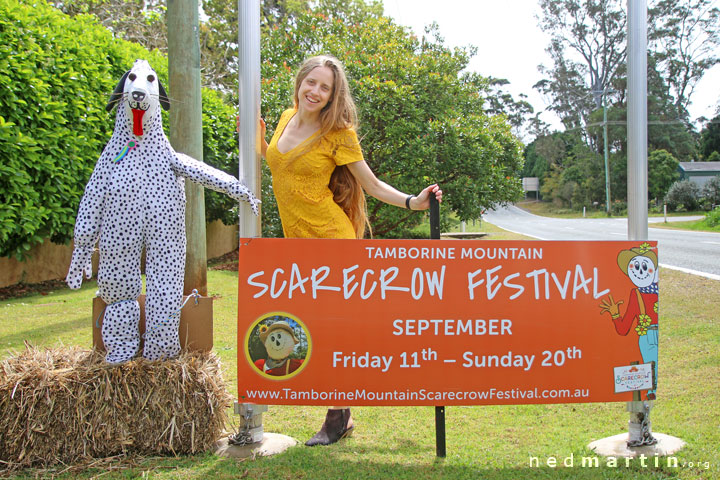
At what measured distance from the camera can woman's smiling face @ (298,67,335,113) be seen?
2.88m

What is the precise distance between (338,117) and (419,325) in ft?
3.76

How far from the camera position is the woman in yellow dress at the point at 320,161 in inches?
114

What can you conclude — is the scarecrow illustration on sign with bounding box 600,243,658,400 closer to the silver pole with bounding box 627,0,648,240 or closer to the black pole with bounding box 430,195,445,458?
the silver pole with bounding box 627,0,648,240

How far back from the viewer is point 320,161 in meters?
2.92

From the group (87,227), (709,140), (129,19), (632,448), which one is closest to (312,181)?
(87,227)

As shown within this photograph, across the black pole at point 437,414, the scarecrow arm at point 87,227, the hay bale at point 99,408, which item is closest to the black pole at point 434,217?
the black pole at point 437,414

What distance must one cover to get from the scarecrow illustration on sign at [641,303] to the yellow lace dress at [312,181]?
1428mm

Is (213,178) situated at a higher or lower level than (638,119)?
lower

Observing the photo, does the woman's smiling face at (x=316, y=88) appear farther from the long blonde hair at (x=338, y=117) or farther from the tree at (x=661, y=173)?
the tree at (x=661, y=173)

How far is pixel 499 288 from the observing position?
9.07ft

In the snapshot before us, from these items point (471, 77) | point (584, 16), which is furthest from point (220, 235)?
point (584, 16)

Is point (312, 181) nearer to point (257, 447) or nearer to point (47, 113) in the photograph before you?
point (257, 447)

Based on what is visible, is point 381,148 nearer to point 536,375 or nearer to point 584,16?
point 536,375

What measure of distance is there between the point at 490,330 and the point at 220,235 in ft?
36.3
